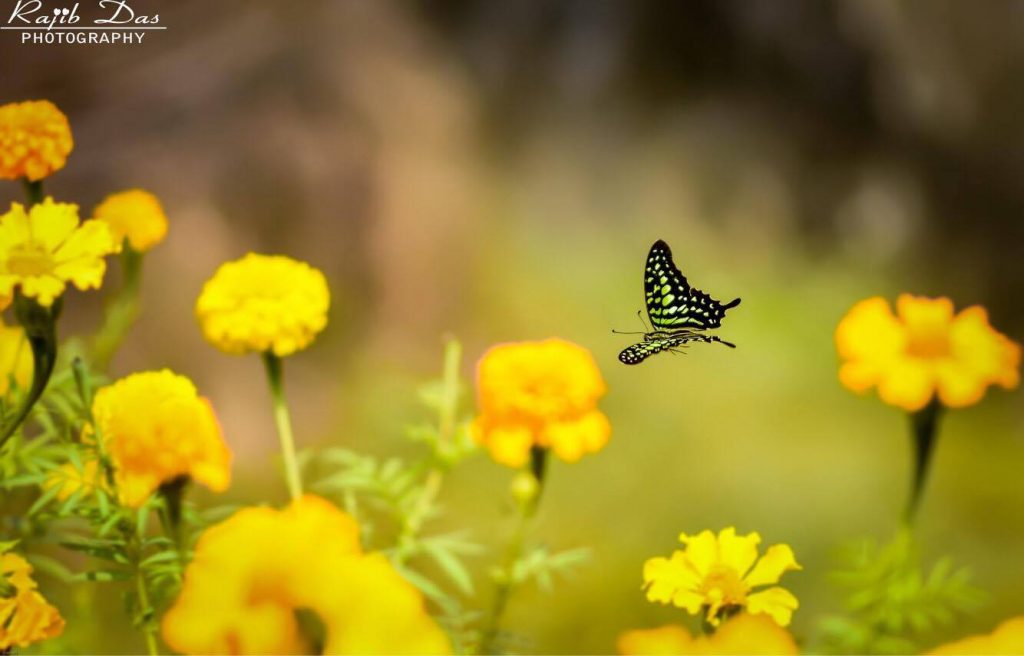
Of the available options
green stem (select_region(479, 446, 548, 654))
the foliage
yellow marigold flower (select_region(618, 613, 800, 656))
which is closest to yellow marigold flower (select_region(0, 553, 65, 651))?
green stem (select_region(479, 446, 548, 654))

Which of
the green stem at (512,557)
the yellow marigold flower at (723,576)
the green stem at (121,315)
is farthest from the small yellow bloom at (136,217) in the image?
the yellow marigold flower at (723,576)

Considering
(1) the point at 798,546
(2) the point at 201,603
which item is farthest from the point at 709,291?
(2) the point at 201,603

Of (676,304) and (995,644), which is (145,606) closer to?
(676,304)

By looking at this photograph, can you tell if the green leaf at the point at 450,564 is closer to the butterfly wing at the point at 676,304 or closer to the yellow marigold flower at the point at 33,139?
the butterfly wing at the point at 676,304

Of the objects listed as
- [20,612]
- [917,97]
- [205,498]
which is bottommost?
[20,612]

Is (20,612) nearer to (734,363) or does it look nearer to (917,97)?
(734,363)

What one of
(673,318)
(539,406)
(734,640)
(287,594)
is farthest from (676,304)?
(287,594)

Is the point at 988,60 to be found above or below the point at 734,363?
above
